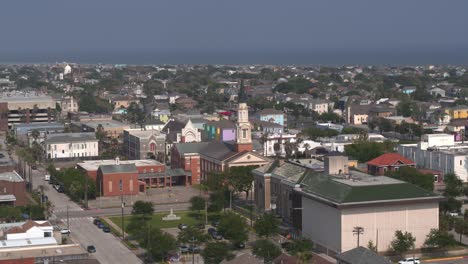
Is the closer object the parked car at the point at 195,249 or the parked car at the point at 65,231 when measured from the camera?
the parked car at the point at 195,249

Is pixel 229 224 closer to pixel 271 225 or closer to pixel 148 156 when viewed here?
pixel 271 225

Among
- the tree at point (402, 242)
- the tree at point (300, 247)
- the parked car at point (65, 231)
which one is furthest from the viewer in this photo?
the parked car at point (65, 231)

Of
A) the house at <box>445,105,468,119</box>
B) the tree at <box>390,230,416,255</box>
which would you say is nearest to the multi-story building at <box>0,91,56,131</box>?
the house at <box>445,105,468,119</box>

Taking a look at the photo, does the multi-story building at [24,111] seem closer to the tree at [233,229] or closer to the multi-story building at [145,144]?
the multi-story building at [145,144]

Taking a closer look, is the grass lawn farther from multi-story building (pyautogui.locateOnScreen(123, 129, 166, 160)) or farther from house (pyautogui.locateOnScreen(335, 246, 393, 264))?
multi-story building (pyautogui.locateOnScreen(123, 129, 166, 160))

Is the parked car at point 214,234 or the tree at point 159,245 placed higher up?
the tree at point 159,245

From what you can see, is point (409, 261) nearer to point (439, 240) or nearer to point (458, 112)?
point (439, 240)

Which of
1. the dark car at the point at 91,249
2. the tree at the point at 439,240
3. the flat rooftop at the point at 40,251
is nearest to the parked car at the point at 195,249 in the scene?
the dark car at the point at 91,249
